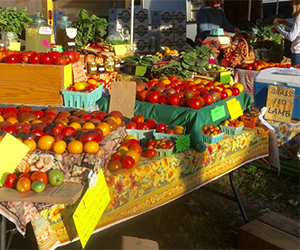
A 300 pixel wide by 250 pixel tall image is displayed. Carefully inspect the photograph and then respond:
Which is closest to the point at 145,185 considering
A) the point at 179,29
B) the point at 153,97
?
the point at 153,97

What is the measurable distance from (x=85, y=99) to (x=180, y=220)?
1.65 metres

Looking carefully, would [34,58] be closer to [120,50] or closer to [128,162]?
[128,162]

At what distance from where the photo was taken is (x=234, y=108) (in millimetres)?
3371

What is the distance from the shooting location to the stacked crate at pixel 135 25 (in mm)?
8086

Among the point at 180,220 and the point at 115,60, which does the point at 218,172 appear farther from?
the point at 115,60

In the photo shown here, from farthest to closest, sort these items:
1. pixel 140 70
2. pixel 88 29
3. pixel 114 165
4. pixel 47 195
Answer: pixel 88 29 < pixel 140 70 < pixel 114 165 < pixel 47 195

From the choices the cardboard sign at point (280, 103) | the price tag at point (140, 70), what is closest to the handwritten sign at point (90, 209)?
the cardboard sign at point (280, 103)

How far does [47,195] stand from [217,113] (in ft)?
6.14

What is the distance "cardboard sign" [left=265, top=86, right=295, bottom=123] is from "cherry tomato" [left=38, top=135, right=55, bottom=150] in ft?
9.39

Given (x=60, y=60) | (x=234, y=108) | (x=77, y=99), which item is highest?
(x=60, y=60)

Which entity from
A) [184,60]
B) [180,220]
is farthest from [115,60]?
[180,220]

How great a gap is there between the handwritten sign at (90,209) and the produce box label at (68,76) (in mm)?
1592

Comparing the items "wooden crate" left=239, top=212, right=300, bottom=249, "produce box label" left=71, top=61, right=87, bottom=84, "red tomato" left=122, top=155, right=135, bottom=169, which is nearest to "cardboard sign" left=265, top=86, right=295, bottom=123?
"wooden crate" left=239, top=212, right=300, bottom=249

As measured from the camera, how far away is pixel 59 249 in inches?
117
